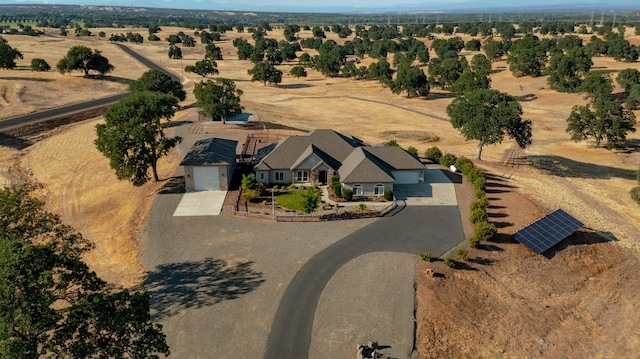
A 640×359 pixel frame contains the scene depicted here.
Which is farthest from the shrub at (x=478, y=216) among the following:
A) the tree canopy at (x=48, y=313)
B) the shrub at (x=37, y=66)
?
the shrub at (x=37, y=66)

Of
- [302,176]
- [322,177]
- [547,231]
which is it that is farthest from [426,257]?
[302,176]

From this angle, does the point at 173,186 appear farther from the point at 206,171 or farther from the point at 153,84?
the point at 153,84

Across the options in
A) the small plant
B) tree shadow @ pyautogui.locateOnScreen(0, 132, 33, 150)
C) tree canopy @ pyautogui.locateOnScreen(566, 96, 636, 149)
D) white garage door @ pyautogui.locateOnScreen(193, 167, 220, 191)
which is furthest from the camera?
tree canopy @ pyautogui.locateOnScreen(566, 96, 636, 149)

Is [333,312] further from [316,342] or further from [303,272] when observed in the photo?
[303,272]

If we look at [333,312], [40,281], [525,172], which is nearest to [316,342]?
[333,312]

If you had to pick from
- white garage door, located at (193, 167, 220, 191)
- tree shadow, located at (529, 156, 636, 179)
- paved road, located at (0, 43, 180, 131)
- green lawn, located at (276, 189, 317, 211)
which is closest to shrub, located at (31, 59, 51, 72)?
paved road, located at (0, 43, 180, 131)

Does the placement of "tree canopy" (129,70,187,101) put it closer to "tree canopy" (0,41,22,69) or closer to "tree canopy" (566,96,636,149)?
"tree canopy" (0,41,22,69)

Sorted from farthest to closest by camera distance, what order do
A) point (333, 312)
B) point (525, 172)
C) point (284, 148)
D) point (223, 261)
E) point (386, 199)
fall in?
point (525, 172) → point (284, 148) → point (386, 199) → point (223, 261) → point (333, 312)
